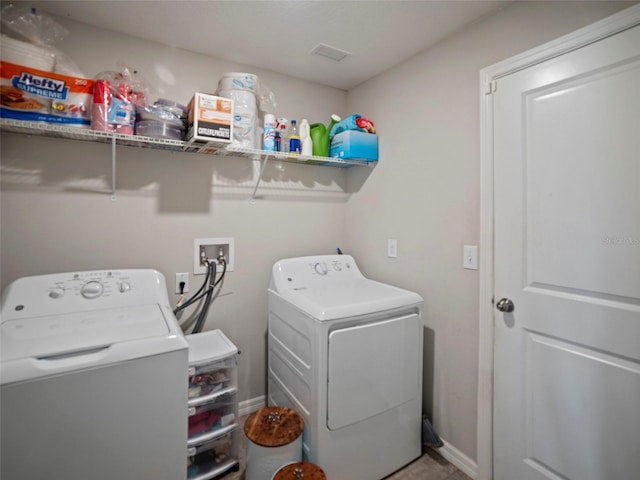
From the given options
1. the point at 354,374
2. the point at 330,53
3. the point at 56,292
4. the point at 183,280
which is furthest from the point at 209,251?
the point at 330,53

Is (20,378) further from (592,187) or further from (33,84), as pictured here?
(592,187)

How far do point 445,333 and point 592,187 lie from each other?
1037 mm

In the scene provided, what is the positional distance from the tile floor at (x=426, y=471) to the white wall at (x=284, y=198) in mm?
139

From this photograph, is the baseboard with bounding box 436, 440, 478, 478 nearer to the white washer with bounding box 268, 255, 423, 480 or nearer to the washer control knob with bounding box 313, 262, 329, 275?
the white washer with bounding box 268, 255, 423, 480

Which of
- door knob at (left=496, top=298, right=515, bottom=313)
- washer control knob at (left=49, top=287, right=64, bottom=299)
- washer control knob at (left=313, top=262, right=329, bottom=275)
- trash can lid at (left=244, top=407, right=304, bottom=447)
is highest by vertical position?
washer control knob at (left=313, top=262, right=329, bottom=275)

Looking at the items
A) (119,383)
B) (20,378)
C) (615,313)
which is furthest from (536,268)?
(20,378)

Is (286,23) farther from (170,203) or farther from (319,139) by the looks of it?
(170,203)

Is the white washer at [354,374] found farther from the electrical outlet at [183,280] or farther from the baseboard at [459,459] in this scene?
the electrical outlet at [183,280]

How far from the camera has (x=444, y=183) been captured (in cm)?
185

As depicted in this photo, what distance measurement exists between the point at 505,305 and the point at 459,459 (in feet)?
3.10

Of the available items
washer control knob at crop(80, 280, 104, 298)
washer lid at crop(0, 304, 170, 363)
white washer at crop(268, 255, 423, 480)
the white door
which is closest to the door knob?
the white door

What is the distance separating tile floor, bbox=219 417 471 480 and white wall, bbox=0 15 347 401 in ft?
1.88

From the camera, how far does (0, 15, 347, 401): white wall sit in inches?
64.4

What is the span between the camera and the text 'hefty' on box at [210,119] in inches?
63.6
